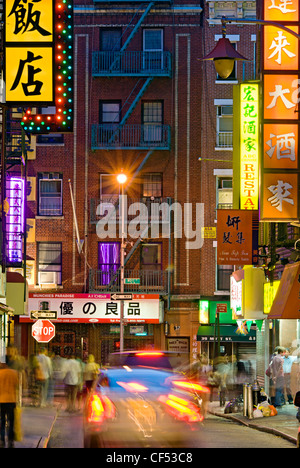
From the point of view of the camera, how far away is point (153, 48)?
47719 millimetres

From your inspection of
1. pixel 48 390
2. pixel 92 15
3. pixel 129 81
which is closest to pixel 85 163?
pixel 129 81

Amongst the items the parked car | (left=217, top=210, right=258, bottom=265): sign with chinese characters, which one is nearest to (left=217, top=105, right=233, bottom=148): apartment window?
(left=217, top=210, right=258, bottom=265): sign with chinese characters

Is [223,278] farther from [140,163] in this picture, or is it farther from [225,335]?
[140,163]

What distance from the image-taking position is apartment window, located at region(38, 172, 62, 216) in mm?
47094

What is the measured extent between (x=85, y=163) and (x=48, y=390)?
64.2ft

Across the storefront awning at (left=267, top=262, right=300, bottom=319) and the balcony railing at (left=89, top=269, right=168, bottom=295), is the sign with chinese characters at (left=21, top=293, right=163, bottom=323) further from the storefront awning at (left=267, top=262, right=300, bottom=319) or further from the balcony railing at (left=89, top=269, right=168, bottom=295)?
the storefront awning at (left=267, top=262, right=300, bottom=319)

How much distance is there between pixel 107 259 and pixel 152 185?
464cm

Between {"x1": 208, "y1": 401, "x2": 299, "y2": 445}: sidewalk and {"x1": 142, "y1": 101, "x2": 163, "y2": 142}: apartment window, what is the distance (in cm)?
2050

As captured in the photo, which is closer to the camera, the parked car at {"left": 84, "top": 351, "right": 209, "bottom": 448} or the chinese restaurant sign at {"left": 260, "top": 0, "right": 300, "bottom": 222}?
the parked car at {"left": 84, "top": 351, "right": 209, "bottom": 448}

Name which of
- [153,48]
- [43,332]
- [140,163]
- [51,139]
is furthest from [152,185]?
[43,332]

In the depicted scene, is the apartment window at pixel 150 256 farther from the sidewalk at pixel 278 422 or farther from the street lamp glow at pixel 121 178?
the sidewalk at pixel 278 422

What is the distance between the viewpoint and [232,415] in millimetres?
27453

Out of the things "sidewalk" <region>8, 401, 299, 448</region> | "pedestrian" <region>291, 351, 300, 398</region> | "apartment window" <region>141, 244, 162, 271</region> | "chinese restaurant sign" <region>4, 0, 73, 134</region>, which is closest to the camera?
"sidewalk" <region>8, 401, 299, 448</region>

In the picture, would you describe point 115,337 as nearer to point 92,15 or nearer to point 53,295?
point 53,295
